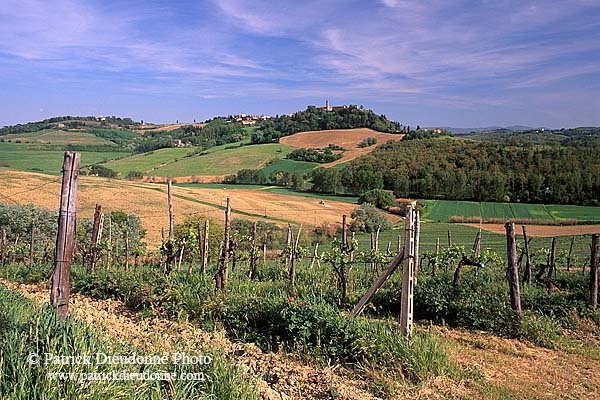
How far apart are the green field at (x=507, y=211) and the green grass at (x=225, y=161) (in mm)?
34475

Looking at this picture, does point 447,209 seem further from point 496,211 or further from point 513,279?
point 513,279

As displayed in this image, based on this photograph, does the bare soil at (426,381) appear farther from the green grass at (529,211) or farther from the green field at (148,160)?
the green field at (148,160)

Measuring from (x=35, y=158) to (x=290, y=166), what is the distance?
41330mm

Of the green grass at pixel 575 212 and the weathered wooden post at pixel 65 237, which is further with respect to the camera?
the green grass at pixel 575 212

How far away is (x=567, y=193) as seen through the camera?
176 feet

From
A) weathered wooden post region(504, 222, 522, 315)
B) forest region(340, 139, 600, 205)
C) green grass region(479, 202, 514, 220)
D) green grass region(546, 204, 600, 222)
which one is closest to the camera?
weathered wooden post region(504, 222, 522, 315)

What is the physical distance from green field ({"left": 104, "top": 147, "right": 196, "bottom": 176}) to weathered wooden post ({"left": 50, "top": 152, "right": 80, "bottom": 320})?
70730 millimetres

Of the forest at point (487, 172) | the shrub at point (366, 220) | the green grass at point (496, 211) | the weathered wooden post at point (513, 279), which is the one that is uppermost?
the forest at point (487, 172)

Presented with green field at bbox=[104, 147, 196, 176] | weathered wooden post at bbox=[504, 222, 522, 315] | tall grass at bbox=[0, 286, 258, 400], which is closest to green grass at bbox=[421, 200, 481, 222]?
weathered wooden post at bbox=[504, 222, 522, 315]

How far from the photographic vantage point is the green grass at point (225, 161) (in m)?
74.4

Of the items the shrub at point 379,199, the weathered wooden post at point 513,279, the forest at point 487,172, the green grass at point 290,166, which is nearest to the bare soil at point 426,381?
the weathered wooden post at point 513,279

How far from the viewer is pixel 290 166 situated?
75688mm

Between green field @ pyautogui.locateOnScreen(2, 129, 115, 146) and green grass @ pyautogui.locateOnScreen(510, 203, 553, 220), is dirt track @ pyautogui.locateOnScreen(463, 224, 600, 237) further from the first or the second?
green field @ pyautogui.locateOnScreen(2, 129, 115, 146)

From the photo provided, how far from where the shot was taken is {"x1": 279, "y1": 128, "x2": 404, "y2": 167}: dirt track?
80.3m
